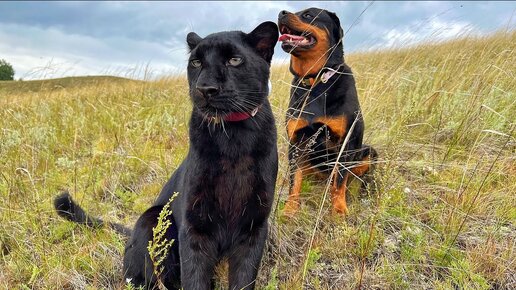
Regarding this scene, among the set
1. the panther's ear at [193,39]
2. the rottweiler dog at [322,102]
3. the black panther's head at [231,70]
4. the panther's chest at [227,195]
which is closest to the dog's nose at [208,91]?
the black panther's head at [231,70]

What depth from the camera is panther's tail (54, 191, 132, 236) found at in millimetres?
2723

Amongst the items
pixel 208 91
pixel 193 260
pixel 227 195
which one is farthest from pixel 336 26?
pixel 193 260

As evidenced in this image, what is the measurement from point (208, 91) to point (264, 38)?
0.47 metres

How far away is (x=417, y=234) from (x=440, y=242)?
18cm

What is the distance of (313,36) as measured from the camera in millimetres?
3174

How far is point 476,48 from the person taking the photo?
6.76 metres

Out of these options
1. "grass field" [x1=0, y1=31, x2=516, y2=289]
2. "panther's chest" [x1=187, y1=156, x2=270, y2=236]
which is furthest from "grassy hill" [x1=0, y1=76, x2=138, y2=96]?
"panther's chest" [x1=187, y1=156, x2=270, y2=236]

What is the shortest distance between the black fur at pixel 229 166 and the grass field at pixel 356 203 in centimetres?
29

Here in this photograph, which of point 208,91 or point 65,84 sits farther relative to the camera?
point 65,84

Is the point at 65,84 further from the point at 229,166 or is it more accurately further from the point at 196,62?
the point at 229,166

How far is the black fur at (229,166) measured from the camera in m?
2.02

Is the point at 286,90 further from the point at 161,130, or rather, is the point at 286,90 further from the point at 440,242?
the point at 440,242

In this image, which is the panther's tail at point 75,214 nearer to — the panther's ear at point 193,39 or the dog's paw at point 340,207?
the panther's ear at point 193,39

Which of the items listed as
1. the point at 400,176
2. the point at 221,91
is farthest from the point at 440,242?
the point at 221,91
